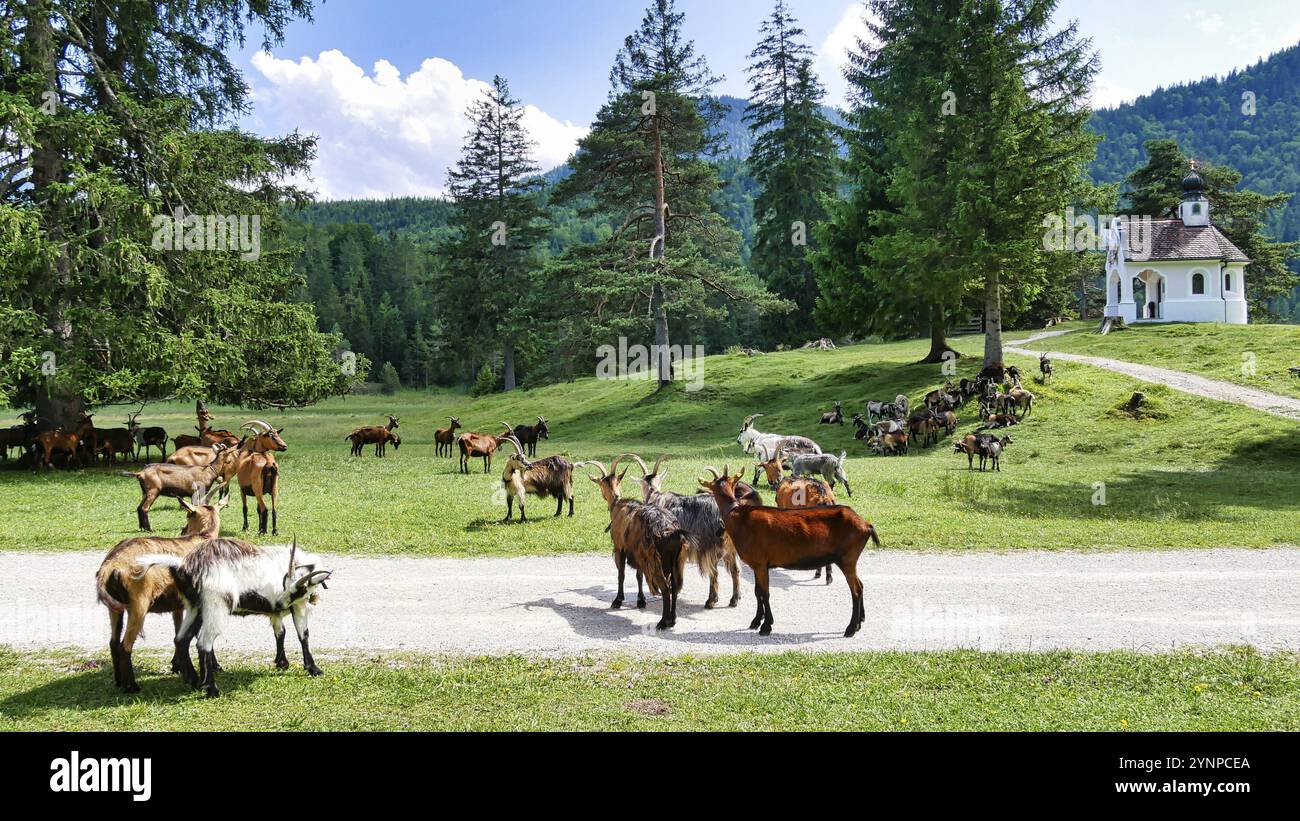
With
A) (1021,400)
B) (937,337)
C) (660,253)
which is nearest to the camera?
(1021,400)

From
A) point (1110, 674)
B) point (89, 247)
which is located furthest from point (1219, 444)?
point (89, 247)

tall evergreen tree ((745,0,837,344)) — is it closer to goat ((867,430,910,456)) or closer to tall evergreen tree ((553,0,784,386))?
tall evergreen tree ((553,0,784,386))

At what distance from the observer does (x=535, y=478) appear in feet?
51.5

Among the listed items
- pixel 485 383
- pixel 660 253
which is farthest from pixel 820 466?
pixel 485 383

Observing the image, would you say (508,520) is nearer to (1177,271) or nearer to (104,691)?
(104,691)

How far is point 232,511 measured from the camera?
55.2 feet

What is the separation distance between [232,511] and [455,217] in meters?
52.5

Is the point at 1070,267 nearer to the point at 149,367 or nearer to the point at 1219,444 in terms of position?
the point at 1219,444

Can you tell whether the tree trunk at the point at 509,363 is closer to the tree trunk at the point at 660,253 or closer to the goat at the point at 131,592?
the tree trunk at the point at 660,253

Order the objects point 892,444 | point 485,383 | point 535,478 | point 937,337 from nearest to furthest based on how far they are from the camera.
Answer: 1. point 535,478
2. point 892,444
3. point 937,337
4. point 485,383

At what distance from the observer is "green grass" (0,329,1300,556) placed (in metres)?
14.5

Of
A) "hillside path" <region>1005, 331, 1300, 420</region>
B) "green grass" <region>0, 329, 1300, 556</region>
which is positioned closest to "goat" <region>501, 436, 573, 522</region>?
"green grass" <region>0, 329, 1300, 556</region>

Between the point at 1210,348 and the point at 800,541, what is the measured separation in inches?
1419

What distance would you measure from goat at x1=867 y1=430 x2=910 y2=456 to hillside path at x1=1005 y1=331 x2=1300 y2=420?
436 inches
